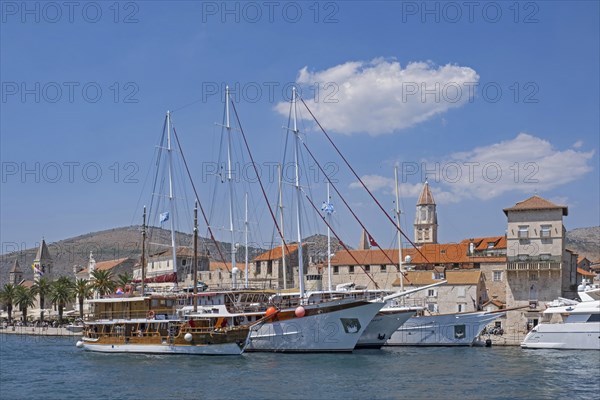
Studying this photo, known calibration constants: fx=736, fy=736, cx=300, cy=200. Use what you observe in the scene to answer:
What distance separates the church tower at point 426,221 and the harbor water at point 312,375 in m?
74.6

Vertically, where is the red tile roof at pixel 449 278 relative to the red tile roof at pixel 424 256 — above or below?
below

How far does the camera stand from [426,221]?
427ft

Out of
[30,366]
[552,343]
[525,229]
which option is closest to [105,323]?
[30,366]

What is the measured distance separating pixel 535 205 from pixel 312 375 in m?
39.0

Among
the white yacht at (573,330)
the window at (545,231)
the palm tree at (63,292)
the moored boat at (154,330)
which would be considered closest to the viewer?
the moored boat at (154,330)

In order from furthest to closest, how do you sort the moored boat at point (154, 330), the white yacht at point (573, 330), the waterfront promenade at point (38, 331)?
1. the waterfront promenade at point (38, 331)
2. the white yacht at point (573, 330)
3. the moored boat at point (154, 330)

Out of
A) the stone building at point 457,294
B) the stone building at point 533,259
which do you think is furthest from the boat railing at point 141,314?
the stone building at point 533,259

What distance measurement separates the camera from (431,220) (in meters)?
130

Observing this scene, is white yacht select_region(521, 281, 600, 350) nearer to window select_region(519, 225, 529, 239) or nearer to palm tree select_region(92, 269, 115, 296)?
window select_region(519, 225, 529, 239)

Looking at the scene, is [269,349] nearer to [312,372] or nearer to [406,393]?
[312,372]

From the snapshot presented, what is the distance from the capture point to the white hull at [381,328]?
57031 mm

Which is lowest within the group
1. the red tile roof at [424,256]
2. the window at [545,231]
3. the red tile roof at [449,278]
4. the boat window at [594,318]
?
the boat window at [594,318]

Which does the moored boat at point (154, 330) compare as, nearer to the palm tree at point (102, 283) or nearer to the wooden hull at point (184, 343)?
the wooden hull at point (184, 343)

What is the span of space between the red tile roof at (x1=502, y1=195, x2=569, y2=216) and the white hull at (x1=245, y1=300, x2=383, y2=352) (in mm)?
25189
